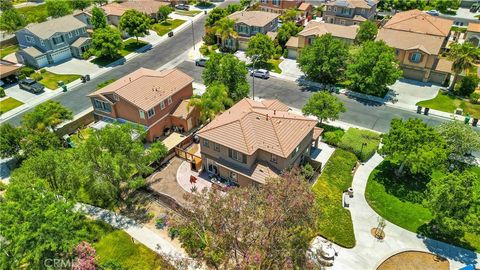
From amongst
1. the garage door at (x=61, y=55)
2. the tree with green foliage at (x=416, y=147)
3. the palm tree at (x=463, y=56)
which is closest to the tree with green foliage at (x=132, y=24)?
the garage door at (x=61, y=55)

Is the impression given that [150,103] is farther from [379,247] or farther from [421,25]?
[421,25]

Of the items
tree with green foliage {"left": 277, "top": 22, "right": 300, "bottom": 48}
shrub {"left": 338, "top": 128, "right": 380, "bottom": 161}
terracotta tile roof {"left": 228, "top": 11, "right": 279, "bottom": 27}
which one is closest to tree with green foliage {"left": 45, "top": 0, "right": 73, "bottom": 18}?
terracotta tile roof {"left": 228, "top": 11, "right": 279, "bottom": 27}

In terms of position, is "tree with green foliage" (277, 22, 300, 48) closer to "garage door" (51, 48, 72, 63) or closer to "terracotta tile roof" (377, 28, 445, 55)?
"terracotta tile roof" (377, 28, 445, 55)

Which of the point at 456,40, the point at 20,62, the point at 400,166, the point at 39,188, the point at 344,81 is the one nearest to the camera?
the point at 39,188

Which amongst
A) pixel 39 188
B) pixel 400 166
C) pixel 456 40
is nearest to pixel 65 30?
pixel 39 188

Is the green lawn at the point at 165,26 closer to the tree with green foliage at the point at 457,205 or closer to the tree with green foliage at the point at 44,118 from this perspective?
the tree with green foliage at the point at 44,118

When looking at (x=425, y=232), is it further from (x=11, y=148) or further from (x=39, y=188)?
(x=11, y=148)
